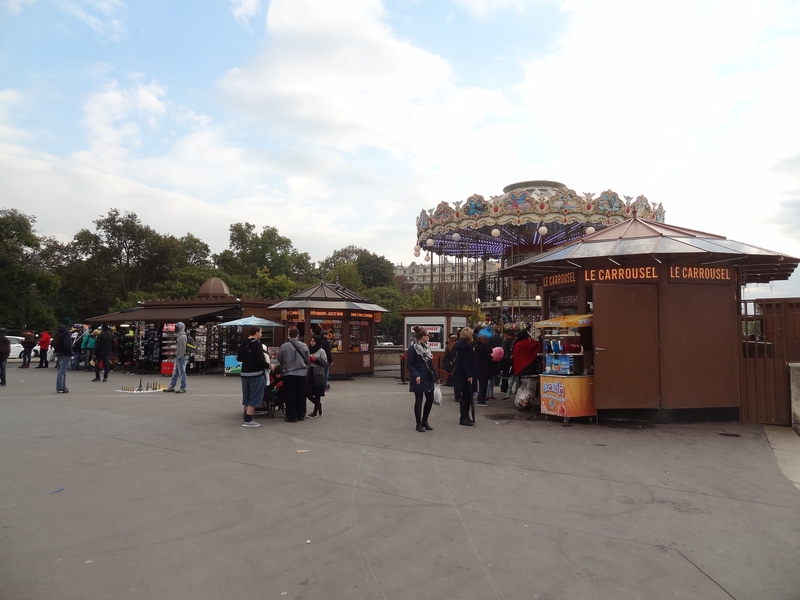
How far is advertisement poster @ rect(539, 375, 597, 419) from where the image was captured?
33.7 feet

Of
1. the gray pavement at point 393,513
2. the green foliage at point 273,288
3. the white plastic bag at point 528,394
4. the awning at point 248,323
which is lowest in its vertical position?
the gray pavement at point 393,513

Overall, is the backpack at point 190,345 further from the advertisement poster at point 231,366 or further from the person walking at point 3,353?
the person walking at point 3,353

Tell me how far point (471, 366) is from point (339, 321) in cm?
1100

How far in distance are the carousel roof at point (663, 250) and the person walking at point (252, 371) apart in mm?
5763

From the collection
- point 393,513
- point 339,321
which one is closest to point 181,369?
point 339,321

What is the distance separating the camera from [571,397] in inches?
404

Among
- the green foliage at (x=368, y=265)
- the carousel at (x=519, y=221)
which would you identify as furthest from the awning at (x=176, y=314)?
the green foliage at (x=368, y=265)

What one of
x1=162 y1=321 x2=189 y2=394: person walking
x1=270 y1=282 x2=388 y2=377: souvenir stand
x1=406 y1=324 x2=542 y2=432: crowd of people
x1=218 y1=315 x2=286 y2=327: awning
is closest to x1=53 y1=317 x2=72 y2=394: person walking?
x1=162 y1=321 x2=189 y2=394: person walking

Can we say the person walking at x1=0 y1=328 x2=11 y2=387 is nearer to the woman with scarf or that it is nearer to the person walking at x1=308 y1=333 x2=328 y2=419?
the person walking at x1=308 y1=333 x2=328 y2=419

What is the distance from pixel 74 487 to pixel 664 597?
570 cm

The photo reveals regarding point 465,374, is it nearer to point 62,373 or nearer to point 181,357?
point 181,357

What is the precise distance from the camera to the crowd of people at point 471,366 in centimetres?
949

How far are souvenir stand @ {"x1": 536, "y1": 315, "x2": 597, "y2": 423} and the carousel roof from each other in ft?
4.15

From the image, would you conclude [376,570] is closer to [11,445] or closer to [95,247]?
[11,445]
